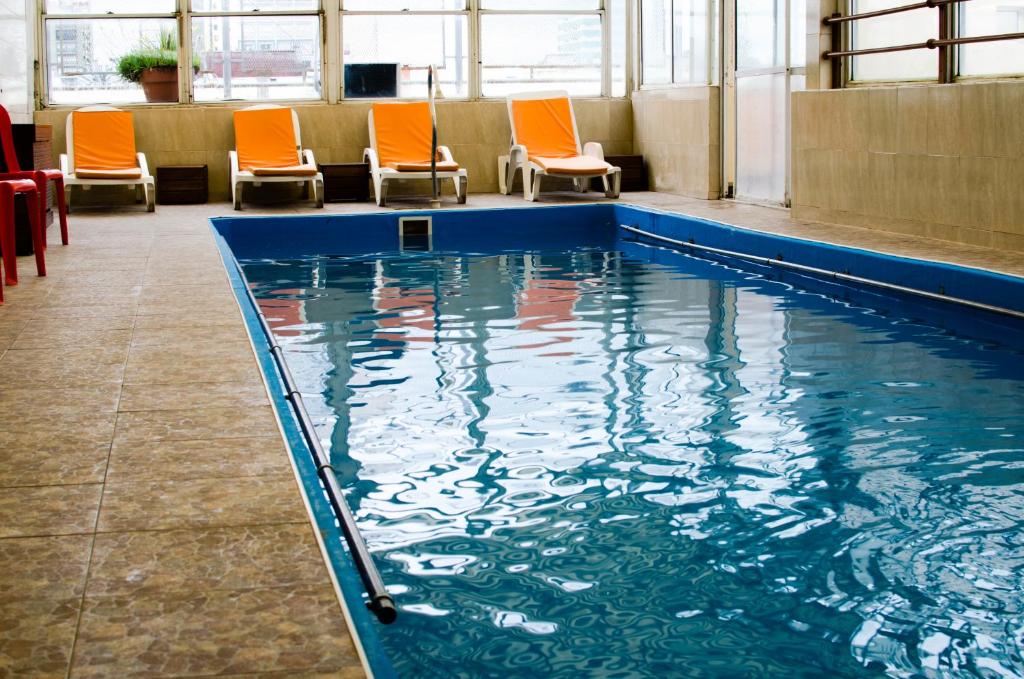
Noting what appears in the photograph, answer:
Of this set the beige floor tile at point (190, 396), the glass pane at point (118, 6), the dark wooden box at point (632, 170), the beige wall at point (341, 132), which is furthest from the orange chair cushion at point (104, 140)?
the beige floor tile at point (190, 396)

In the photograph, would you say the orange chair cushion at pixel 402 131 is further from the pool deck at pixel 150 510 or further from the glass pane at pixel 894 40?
the pool deck at pixel 150 510

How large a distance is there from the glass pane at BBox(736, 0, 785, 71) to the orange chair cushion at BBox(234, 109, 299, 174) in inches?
157

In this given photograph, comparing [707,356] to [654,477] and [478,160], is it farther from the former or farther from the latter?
[478,160]

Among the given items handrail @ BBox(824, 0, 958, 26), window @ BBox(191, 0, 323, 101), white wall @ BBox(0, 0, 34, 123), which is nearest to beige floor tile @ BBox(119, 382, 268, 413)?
handrail @ BBox(824, 0, 958, 26)

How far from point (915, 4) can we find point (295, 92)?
20.5 ft

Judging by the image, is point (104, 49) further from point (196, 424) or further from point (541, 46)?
point (196, 424)

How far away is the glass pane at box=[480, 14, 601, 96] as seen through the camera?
39.0 ft

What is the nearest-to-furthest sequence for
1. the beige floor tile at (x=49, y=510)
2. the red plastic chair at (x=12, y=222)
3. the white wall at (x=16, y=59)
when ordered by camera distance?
the beige floor tile at (x=49, y=510)
the red plastic chair at (x=12, y=222)
the white wall at (x=16, y=59)

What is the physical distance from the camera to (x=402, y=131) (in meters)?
11.1

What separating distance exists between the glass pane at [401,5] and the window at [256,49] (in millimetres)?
377

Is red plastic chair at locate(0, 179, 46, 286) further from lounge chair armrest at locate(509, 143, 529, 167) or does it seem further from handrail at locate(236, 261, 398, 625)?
lounge chair armrest at locate(509, 143, 529, 167)

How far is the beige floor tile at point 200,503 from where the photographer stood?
231cm

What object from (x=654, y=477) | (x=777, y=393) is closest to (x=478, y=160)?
(x=777, y=393)

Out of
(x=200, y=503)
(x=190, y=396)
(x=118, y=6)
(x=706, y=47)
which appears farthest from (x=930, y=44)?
(x=118, y=6)
